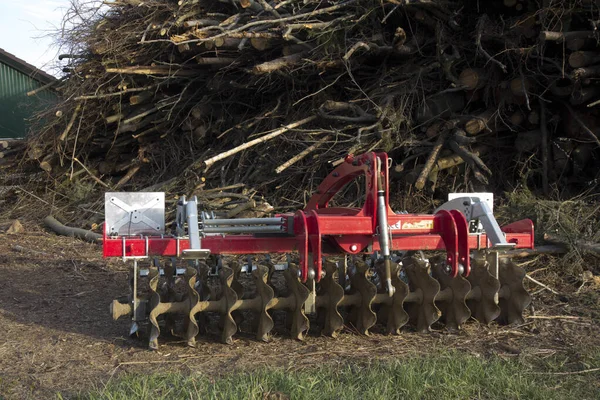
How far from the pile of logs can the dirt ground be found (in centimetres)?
221

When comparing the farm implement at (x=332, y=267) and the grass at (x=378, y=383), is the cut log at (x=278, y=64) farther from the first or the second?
the grass at (x=378, y=383)

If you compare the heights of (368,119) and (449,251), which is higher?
(368,119)

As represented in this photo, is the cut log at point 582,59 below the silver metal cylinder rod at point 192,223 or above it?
above

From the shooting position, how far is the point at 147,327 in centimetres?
444

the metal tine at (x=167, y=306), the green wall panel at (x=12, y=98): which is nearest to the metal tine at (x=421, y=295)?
the metal tine at (x=167, y=306)

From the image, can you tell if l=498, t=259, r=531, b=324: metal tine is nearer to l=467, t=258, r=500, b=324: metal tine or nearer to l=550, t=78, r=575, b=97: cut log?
l=467, t=258, r=500, b=324: metal tine

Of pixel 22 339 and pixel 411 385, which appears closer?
pixel 411 385

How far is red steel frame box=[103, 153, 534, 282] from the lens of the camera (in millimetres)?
3941

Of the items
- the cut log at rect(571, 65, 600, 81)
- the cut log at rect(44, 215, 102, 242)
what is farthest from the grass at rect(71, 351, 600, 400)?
the cut log at rect(44, 215, 102, 242)

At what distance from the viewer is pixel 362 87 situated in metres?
8.03

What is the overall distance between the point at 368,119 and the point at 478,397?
15.0 feet

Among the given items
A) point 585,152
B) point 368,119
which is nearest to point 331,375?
point 368,119

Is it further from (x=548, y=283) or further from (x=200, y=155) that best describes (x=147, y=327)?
(x=200, y=155)

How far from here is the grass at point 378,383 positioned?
311 cm
